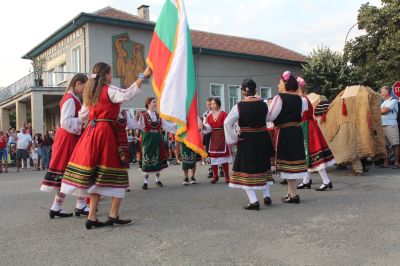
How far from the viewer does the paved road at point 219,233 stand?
4.05m

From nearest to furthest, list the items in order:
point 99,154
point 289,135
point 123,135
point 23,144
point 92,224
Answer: point 99,154, point 92,224, point 123,135, point 289,135, point 23,144

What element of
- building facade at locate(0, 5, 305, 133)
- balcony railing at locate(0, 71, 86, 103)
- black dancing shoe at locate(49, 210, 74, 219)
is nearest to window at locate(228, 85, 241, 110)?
building facade at locate(0, 5, 305, 133)

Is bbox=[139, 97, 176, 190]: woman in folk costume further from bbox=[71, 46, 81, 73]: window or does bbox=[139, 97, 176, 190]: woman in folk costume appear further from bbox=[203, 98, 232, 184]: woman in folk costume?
bbox=[71, 46, 81, 73]: window

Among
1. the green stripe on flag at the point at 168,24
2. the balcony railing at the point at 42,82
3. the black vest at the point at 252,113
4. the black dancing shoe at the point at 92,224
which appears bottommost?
the black dancing shoe at the point at 92,224

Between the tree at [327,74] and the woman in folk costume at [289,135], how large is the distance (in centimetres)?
2154

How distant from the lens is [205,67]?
2672 cm

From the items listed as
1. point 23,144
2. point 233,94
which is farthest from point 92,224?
point 233,94

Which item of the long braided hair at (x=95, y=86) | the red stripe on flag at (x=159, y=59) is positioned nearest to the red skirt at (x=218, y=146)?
the red stripe on flag at (x=159, y=59)

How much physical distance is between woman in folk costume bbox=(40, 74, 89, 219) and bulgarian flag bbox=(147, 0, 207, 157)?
3.56 ft

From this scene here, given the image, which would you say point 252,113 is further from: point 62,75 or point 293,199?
point 62,75

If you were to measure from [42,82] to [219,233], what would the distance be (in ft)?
69.8

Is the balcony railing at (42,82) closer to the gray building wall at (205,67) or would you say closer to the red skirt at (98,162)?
the gray building wall at (205,67)

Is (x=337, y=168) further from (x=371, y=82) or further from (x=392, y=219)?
(x=371, y=82)

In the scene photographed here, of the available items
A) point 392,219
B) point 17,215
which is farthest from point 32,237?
point 392,219
